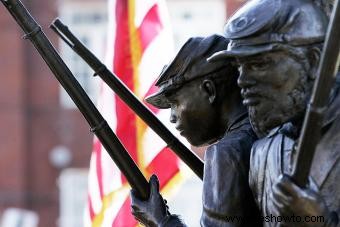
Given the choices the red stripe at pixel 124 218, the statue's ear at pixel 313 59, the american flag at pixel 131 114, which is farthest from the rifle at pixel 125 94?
the red stripe at pixel 124 218

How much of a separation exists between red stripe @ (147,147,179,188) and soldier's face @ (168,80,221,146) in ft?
7.92

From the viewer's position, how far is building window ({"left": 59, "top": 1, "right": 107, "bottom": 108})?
123 ft

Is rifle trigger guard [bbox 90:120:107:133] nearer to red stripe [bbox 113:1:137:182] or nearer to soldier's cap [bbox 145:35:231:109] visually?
soldier's cap [bbox 145:35:231:109]

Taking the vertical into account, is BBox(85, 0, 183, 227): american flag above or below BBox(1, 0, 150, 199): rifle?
below

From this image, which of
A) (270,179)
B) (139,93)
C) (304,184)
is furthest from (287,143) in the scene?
(139,93)

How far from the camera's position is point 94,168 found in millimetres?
8859

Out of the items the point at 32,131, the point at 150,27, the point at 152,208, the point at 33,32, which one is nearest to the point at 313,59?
the point at 152,208

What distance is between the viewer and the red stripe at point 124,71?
29.1 feet

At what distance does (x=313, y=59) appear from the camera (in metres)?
5.16

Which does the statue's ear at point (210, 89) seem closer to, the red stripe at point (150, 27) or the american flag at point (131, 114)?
the american flag at point (131, 114)

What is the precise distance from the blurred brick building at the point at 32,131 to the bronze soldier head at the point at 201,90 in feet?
110

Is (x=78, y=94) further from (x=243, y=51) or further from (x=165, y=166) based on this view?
(x=165, y=166)

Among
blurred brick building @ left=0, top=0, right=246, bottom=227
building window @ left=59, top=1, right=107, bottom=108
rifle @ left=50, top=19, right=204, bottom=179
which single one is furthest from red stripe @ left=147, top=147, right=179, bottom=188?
blurred brick building @ left=0, top=0, right=246, bottom=227

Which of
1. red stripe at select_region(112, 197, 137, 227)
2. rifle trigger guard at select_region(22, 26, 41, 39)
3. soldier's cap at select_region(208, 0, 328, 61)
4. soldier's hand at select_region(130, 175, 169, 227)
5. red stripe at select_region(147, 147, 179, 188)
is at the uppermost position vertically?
rifle trigger guard at select_region(22, 26, 41, 39)
